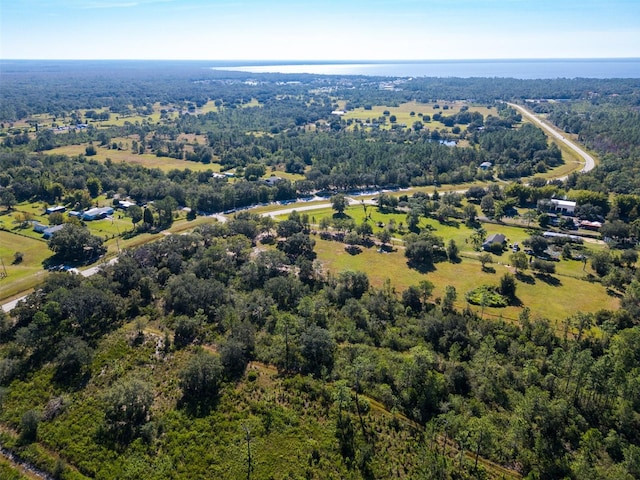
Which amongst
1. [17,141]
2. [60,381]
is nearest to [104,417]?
[60,381]

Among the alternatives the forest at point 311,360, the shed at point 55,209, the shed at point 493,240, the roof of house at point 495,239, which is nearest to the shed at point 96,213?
the forest at point 311,360

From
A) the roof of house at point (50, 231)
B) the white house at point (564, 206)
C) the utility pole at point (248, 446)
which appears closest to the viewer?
the utility pole at point (248, 446)

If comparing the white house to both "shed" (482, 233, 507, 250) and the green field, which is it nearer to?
the green field

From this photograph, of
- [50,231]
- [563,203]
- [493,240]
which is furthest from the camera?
[563,203]

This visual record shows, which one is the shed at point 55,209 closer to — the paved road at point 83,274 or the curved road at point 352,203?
the paved road at point 83,274

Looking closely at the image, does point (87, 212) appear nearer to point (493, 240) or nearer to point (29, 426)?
point (29, 426)

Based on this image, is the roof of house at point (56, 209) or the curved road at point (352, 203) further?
the roof of house at point (56, 209)

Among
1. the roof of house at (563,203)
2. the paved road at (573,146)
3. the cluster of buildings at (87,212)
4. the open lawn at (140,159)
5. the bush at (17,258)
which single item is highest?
the paved road at (573,146)

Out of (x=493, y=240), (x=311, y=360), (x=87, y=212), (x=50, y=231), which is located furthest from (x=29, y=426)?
(x=493, y=240)

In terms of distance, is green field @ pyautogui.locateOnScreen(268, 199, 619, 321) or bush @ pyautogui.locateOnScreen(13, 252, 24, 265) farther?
bush @ pyautogui.locateOnScreen(13, 252, 24, 265)

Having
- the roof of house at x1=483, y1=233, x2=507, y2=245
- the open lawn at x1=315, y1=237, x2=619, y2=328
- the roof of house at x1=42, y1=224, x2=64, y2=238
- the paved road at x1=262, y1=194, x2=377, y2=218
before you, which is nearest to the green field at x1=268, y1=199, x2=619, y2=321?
the open lawn at x1=315, y1=237, x2=619, y2=328

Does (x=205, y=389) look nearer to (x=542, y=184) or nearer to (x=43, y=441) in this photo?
(x=43, y=441)
